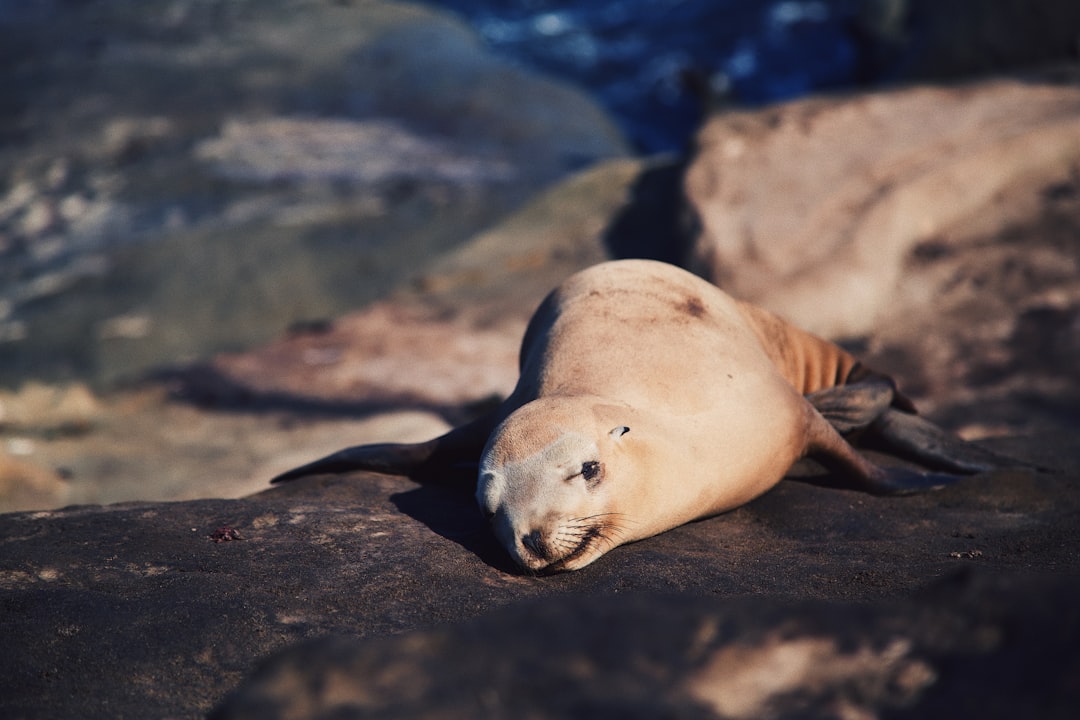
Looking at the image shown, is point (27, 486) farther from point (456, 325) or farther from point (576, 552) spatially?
point (576, 552)

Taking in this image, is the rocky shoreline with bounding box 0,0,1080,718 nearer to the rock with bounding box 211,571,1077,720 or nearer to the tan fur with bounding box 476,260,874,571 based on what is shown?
the rock with bounding box 211,571,1077,720

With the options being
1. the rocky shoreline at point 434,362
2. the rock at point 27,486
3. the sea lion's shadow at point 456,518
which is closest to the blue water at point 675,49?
the rocky shoreline at point 434,362

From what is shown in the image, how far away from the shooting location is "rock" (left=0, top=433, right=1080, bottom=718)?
1.80 metres

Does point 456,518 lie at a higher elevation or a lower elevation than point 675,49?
lower

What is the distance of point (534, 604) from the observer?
2059mm

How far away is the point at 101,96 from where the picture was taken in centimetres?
1540

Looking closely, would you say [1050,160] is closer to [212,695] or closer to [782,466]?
[782,466]

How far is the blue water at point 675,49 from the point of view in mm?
18625

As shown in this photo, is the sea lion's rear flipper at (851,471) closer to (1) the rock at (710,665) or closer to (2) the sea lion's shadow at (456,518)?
(2) the sea lion's shadow at (456,518)

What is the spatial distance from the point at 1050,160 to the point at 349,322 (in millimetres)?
6077

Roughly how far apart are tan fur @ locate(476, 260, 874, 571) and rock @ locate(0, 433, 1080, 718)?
0.15 m

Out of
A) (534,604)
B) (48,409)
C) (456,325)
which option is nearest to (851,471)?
(534,604)

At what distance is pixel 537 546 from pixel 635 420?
0.64 meters

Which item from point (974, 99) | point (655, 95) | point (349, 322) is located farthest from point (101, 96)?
point (974, 99)
